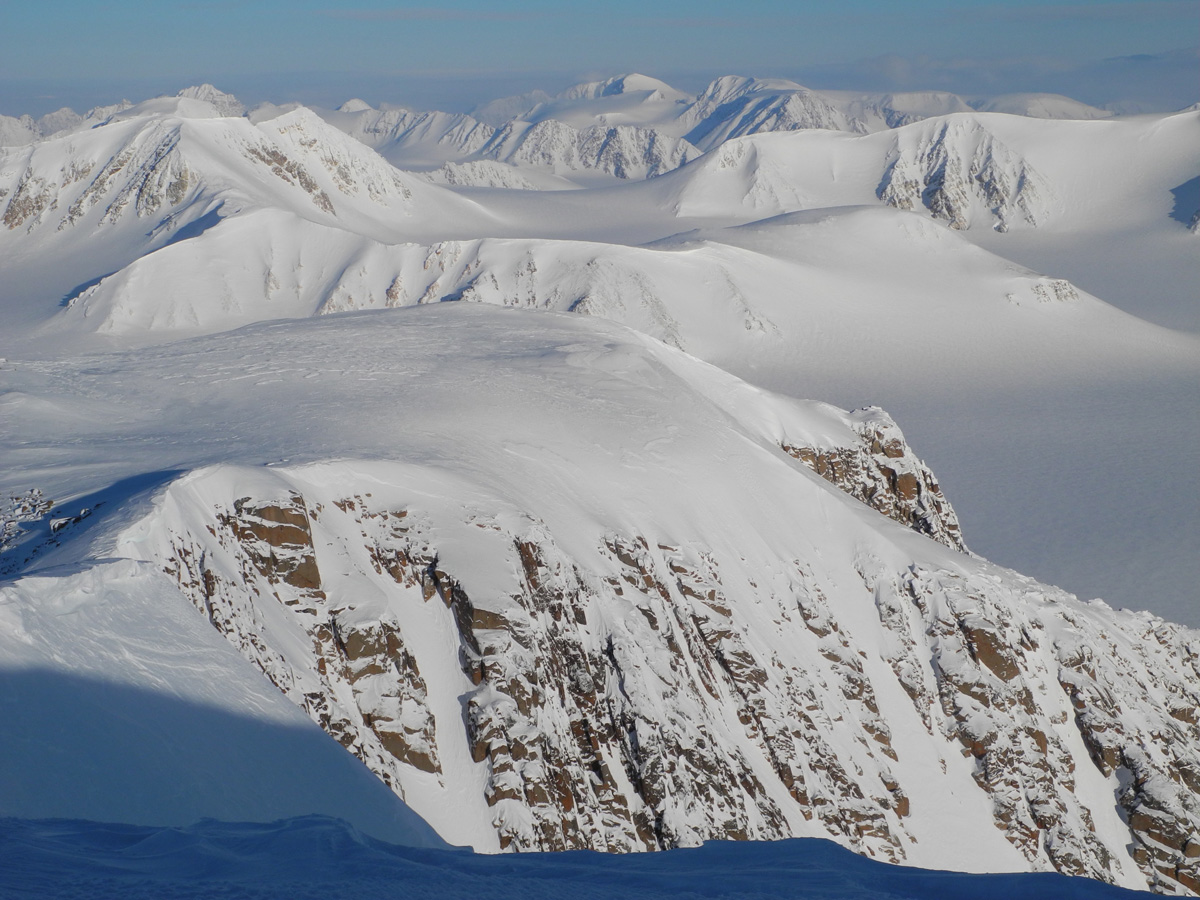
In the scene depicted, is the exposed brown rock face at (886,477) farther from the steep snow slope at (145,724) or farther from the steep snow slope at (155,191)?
the steep snow slope at (155,191)

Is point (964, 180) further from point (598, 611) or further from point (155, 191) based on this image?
point (598, 611)

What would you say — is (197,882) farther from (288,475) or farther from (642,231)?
(642,231)

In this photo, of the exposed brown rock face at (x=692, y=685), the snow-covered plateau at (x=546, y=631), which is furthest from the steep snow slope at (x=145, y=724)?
the exposed brown rock face at (x=692, y=685)

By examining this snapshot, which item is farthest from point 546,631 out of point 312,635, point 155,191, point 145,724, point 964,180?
point 964,180

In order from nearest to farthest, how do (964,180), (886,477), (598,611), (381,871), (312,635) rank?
→ (381,871)
(312,635)
(598,611)
(886,477)
(964,180)

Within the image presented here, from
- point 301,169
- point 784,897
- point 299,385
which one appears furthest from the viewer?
point 301,169

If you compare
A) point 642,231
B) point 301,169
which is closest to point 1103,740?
point 301,169

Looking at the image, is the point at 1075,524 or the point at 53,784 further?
the point at 1075,524
